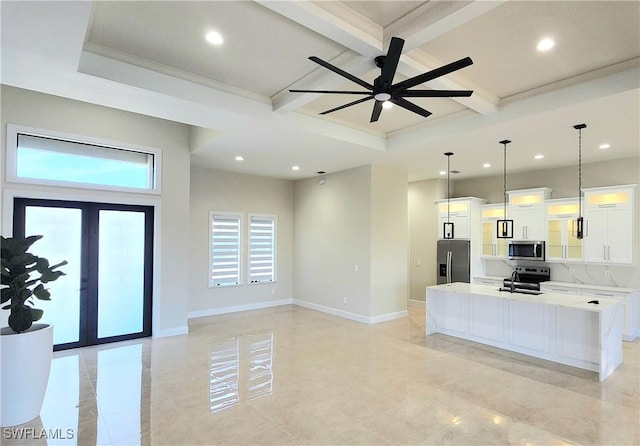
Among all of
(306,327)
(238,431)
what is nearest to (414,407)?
(238,431)

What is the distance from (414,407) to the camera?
3477 millimetres

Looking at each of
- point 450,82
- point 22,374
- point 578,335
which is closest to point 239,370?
point 22,374

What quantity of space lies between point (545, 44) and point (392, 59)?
5.29 feet

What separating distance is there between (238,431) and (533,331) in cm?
408

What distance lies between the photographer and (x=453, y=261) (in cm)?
808

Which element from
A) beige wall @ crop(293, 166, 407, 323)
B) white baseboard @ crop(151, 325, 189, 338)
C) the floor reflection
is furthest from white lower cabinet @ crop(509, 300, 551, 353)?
white baseboard @ crop(151, 325, 189, 338)

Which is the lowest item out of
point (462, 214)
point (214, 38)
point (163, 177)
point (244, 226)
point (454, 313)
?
point (454, 313)

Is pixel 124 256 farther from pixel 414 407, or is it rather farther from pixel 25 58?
pixel 414 407

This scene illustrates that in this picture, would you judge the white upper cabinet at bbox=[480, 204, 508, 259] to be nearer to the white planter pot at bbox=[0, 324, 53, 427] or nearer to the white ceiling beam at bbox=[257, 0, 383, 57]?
the white ceiling beam at bbox=[257, 0, 383, 57]

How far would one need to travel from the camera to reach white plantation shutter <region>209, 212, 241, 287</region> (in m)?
7.72

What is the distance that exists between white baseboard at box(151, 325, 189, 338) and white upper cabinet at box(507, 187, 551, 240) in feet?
21.6

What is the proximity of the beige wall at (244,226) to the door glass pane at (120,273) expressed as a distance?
1587mm

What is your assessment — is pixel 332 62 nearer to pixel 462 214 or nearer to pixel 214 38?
pixel 214 38

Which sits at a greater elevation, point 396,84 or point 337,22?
point 337,22
